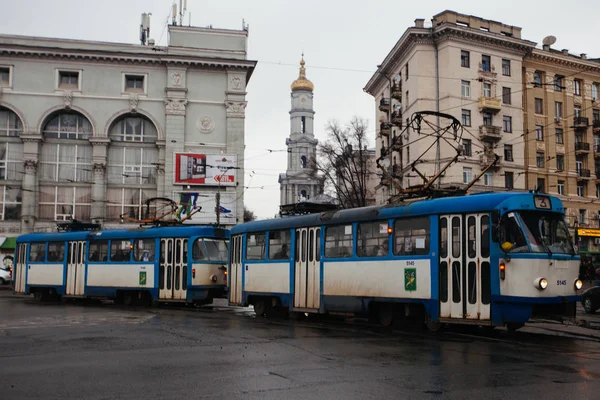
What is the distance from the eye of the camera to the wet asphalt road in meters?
7.54

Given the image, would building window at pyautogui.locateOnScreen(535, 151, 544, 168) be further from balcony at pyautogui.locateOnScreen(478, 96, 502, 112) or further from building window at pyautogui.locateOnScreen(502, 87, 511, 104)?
balcony at pyautogui.locateOnScreen(478, 96, 502, 112)

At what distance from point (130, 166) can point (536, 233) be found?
42115mm

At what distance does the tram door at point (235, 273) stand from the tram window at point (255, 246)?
0.51 metres

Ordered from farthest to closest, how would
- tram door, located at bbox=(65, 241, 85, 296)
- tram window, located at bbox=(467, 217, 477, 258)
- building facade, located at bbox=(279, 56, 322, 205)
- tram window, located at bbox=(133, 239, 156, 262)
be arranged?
building facade, located at bbox=(279, 56, 322, 205) → tram door, located at bbox=(65, 241, 85, 296) → tram window, located at bbox=(133, 239, 156, 262) → tram window, located at bbox=(467, 217, 477, 258)

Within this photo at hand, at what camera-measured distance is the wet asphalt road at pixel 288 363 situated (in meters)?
7.54

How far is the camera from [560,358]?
10.1 metres

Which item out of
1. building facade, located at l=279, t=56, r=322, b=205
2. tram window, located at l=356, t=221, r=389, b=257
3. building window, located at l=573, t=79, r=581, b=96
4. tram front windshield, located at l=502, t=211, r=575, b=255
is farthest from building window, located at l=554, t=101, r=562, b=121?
building facade, located at l=279, t=56, r=322, b=205

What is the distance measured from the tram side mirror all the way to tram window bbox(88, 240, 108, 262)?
16.3m

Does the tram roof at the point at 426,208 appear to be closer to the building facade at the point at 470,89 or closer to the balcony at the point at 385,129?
the building facade at the point at 470,89

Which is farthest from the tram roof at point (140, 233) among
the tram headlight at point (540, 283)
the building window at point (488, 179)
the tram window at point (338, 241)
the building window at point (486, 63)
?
the building window at point (486, 63)

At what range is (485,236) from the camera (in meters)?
13.1

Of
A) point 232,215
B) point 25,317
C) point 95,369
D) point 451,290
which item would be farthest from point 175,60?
point 95,369

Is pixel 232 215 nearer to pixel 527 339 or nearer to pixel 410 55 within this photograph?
pixel 410 55

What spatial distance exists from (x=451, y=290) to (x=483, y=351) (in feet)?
8.87
